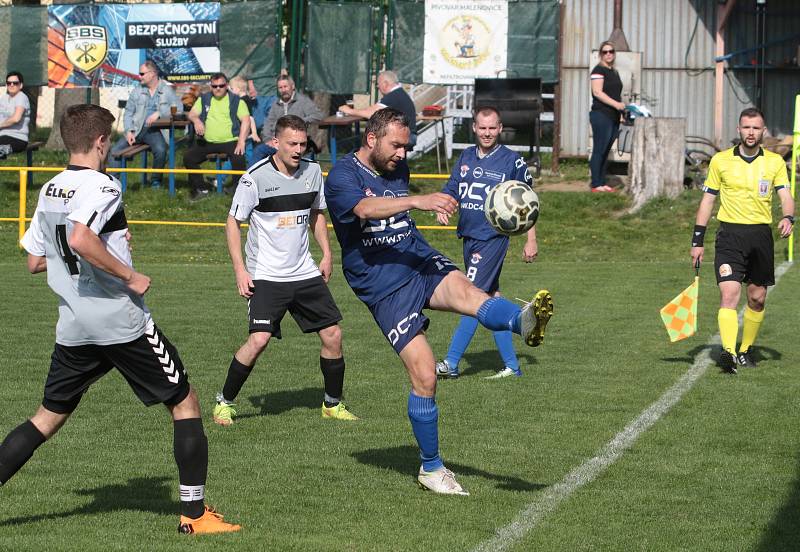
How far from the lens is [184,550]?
238 inches

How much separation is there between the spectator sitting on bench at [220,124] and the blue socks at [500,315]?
1477 cm

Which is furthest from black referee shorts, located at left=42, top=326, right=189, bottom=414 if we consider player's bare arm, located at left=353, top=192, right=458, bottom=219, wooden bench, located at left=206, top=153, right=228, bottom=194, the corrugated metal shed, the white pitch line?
the corrugated metal shed

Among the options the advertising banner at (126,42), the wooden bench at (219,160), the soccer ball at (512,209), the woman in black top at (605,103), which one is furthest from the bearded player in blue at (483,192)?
the advertising banner at (126,42)

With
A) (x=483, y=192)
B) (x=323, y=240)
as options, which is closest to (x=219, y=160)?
(x=483, y=192)

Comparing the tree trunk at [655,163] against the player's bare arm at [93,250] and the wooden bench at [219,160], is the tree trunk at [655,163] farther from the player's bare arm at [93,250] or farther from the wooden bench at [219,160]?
the player's bare arm at [93,250]

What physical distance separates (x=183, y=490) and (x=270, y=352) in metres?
5.93

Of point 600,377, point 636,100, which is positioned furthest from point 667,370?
point 636,100

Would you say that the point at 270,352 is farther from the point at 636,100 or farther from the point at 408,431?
the point at 636,100

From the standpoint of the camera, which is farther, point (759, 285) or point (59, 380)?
point (759, 285)

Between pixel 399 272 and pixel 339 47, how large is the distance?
1693cm

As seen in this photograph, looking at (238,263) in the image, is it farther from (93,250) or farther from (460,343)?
(93,250)

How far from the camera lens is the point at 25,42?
24.8m

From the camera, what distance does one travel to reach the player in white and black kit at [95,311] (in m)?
6.00

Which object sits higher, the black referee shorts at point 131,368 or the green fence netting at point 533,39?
the green fence netting at point 533,39
